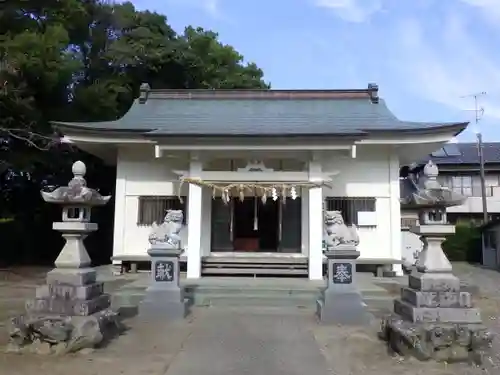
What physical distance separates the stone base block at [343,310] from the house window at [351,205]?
5.84 meters

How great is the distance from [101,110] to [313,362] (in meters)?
14.8

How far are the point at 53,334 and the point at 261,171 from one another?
25.8ft

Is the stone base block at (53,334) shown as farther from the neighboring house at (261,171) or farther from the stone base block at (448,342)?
the neighboring house at (261,171)

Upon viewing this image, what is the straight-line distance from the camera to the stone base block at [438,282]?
6824 mm

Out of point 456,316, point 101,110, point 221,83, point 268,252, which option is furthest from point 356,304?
point 221,83

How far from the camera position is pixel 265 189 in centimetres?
1313

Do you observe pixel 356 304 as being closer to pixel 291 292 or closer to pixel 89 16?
pixel 291 292

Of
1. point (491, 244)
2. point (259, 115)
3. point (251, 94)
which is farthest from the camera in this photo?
point (491, 244)

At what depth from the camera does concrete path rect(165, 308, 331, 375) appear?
5.98 m

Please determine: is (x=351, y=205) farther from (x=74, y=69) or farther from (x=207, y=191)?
(x=74, y=69)

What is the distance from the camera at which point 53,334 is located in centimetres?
658

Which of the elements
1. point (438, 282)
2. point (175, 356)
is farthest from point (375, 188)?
point (175, 356)

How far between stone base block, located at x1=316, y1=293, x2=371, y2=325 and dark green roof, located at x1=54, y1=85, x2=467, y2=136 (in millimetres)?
4898

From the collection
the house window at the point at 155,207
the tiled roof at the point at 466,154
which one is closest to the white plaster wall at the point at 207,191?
the house window at the point at 155,207
